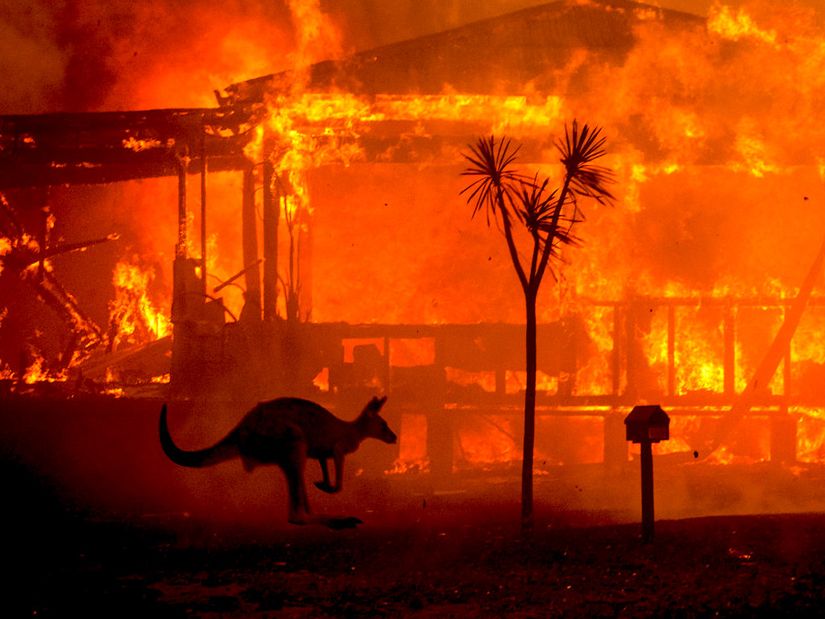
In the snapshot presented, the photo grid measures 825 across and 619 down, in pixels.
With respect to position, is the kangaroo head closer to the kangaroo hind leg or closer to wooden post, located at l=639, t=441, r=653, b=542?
the kangaroo hind leg

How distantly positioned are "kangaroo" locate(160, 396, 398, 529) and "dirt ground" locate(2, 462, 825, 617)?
608 mm

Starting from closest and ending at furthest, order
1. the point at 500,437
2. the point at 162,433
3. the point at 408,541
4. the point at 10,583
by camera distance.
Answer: the point at 10,583, the point at 162,433, the point at 408,541, the point at 500,437

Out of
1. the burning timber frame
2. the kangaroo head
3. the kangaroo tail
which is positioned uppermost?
the burning timber frame

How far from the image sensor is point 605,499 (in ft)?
56.9

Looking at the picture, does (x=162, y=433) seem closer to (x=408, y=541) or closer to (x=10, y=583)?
(x=10, y=583)

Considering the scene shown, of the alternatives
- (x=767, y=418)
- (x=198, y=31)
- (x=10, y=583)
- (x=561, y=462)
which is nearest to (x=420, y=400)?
(x=561, y=462)

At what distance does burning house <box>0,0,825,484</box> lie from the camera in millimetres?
19562

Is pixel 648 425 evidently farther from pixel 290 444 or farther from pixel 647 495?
pixel 290 444

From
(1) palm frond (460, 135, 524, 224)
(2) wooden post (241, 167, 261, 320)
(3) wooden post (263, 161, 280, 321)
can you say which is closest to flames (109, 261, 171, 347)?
(2) wooden post (241, 167, 261, 320)

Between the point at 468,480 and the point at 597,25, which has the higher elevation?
the point at 597,25

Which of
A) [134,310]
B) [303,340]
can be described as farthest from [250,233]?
[134,310]

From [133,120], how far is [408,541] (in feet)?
35.7

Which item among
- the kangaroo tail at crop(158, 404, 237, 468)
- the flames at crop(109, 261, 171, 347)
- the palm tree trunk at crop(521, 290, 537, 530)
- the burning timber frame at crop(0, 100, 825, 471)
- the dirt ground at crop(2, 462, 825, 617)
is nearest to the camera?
the dirt ground at crop(2, 462, 825, 617)

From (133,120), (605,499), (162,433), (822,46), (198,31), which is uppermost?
(198,31)
